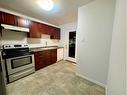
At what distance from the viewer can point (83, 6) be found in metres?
2.27

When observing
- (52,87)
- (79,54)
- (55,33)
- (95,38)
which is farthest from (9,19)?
(95,38)

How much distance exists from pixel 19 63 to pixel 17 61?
100mm

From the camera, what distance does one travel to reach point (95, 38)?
2041mm

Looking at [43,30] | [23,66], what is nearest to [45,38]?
[43,30]

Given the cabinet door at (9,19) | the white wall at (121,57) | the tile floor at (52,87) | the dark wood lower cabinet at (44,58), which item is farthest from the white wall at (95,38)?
the cabinet door at (9,19)

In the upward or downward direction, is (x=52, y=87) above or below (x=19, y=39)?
below

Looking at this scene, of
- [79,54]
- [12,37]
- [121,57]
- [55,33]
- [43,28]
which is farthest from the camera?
[55,33]

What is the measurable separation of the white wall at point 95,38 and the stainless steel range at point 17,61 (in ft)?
6.12

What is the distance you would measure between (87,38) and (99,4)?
3.20 ft

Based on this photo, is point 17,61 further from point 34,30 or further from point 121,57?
point 121,57

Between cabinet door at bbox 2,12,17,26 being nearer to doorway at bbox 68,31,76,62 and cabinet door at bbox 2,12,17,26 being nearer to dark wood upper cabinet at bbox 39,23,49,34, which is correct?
dark wood upper cabinet at bbox 39,23,49,34

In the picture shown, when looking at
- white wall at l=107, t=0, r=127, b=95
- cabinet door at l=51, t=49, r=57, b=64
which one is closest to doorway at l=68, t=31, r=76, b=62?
cabinet door at l=51, t=49, r=57, b=64

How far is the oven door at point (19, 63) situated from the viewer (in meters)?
2.07

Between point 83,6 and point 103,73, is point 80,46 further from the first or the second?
point 83,6
